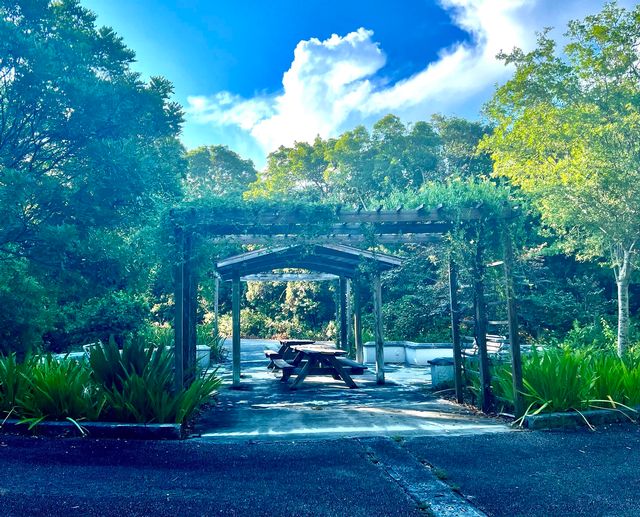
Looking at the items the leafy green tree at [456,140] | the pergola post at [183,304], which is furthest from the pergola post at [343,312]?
the leafy green tree at [456,140]

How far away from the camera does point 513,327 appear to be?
6.39 metres

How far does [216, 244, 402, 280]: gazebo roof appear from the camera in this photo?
10172 millimetres

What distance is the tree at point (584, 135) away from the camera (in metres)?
10.7

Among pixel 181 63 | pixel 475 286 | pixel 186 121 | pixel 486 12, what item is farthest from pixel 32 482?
pixel 181 63

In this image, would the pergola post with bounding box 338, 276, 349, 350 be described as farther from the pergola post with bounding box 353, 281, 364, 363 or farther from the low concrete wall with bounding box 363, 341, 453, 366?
the pergola post with bounding box 353, 281, 364, 363

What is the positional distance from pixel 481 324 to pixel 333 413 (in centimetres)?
239

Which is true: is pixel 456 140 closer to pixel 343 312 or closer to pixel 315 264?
pixel 343 312

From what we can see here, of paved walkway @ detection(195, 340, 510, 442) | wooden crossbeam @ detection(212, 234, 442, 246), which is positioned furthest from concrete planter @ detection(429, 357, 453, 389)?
wooden crossbeam @ detection(212, 234, 442, 246)

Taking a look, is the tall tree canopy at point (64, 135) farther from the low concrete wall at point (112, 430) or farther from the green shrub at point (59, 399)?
the low concrete wall at point (112, 430)

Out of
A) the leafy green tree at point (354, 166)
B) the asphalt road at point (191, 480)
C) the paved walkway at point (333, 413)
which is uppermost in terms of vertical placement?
the leafy green tree at point (354, 166)

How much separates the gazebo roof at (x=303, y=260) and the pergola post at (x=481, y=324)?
9.17 feet

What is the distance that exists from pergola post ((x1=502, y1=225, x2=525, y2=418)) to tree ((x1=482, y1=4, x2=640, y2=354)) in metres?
5.44

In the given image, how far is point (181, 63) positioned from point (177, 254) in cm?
714

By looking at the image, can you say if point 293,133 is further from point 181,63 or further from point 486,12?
point 486,12
